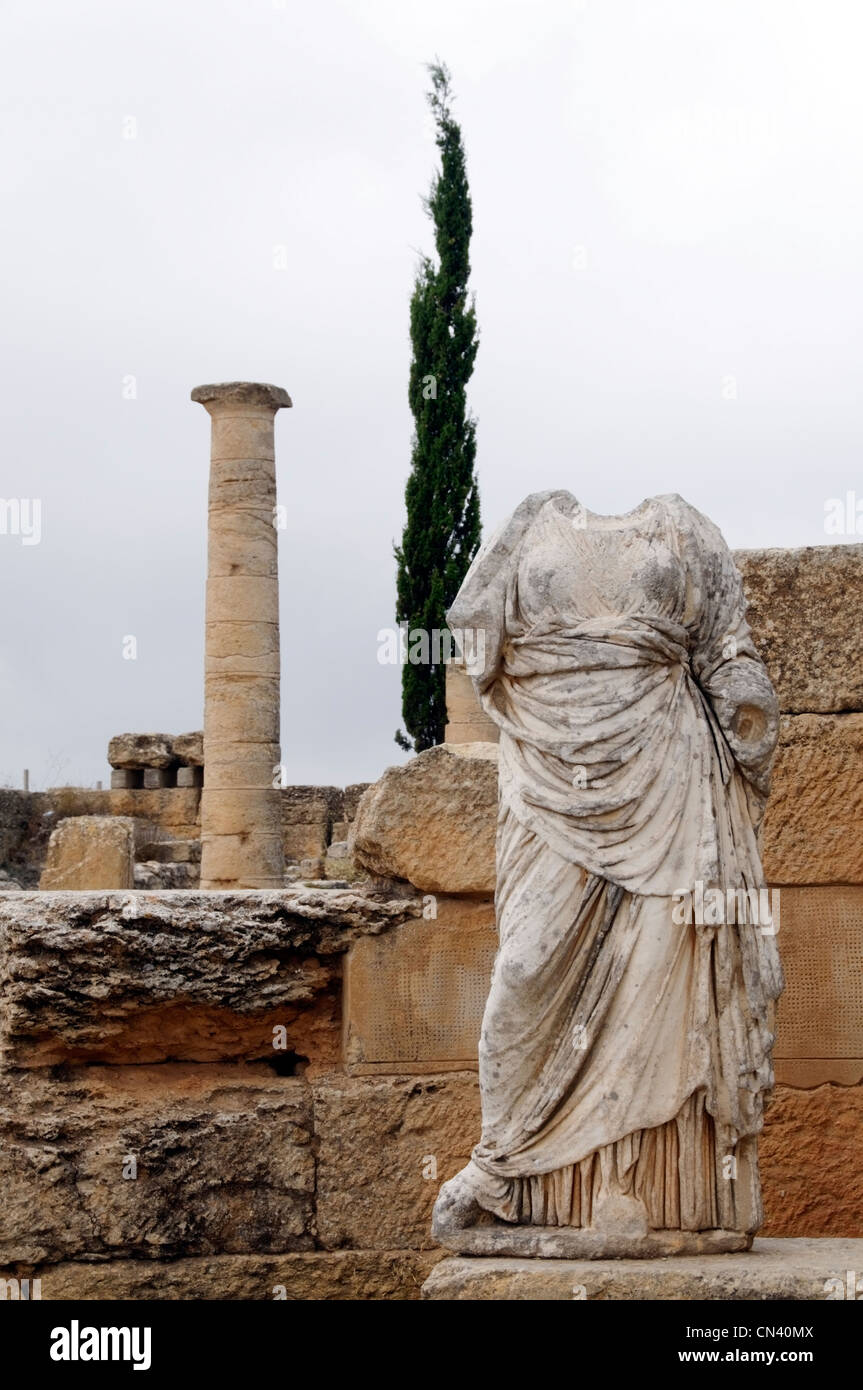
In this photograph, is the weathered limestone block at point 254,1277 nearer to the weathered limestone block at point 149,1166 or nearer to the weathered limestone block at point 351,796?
the weathered limestone block at point 149,1166

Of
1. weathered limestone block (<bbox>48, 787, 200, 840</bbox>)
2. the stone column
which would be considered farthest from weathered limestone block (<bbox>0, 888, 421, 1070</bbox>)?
weathered limestone block (<bbox>48, 787, 200, 840</bbox>)

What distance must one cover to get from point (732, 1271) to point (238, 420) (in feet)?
49.4

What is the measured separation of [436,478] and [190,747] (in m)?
5.20

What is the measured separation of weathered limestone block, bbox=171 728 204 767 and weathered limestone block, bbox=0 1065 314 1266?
16.6m

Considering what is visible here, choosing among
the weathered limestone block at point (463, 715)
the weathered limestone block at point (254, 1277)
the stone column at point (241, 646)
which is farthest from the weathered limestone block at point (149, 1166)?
the stone column at point (241, 646)

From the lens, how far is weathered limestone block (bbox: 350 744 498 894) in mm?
6680

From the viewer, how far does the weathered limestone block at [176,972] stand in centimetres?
647

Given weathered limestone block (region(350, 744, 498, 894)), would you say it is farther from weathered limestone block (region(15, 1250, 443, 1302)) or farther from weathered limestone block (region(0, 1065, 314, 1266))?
weathered limestone block (region(15, 1250, 443, 1302))

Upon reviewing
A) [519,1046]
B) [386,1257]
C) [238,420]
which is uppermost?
[238,420]

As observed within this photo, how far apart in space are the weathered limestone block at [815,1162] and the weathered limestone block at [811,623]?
1252mm

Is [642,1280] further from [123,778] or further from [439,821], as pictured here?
[123,778]
